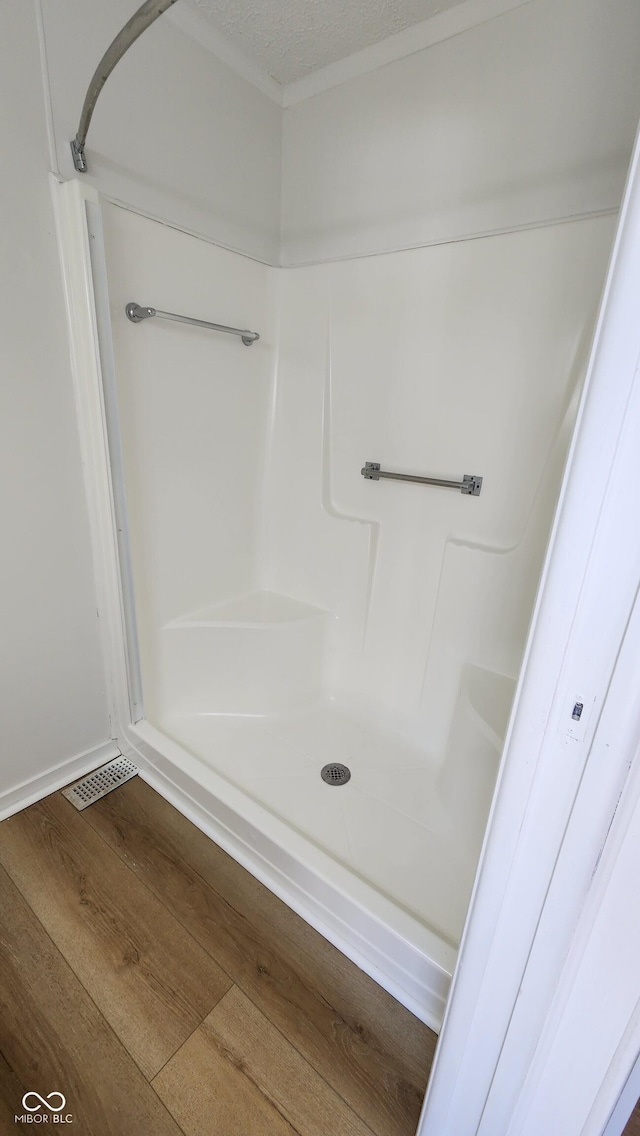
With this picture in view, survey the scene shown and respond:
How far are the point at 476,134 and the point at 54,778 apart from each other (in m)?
2.37

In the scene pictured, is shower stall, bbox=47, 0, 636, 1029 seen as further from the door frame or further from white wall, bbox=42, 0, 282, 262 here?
the door frame

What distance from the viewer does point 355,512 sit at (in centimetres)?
178

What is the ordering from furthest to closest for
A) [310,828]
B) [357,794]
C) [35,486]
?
[357,794] < [310,828] < [35,486]

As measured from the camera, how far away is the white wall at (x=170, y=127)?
3.67 feet

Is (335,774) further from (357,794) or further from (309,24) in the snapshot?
(309,24)

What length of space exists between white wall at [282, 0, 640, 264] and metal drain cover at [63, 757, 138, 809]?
2000 millimetres

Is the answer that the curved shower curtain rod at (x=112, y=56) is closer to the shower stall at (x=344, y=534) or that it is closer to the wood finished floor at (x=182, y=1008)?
the shower stall at (x=344, y=534)

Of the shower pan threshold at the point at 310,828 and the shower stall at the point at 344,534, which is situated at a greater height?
the shower stall at the point at 344,534

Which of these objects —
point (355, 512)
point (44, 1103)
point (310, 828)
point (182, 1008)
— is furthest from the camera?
point (355, 512)

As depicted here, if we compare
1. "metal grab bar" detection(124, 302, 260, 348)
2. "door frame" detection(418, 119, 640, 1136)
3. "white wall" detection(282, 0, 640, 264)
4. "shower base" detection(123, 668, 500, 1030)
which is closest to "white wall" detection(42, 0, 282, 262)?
"white wall" detection(282, 0, 640, 264)

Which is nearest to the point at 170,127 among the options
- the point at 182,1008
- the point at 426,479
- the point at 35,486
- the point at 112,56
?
the point at 112,56

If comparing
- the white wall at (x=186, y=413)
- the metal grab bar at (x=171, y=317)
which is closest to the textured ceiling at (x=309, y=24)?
the white wall at (x=186, y=413)

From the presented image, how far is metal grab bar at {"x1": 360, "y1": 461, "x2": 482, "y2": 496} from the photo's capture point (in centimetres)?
146

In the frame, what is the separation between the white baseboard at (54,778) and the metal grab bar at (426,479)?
4.56 feet
